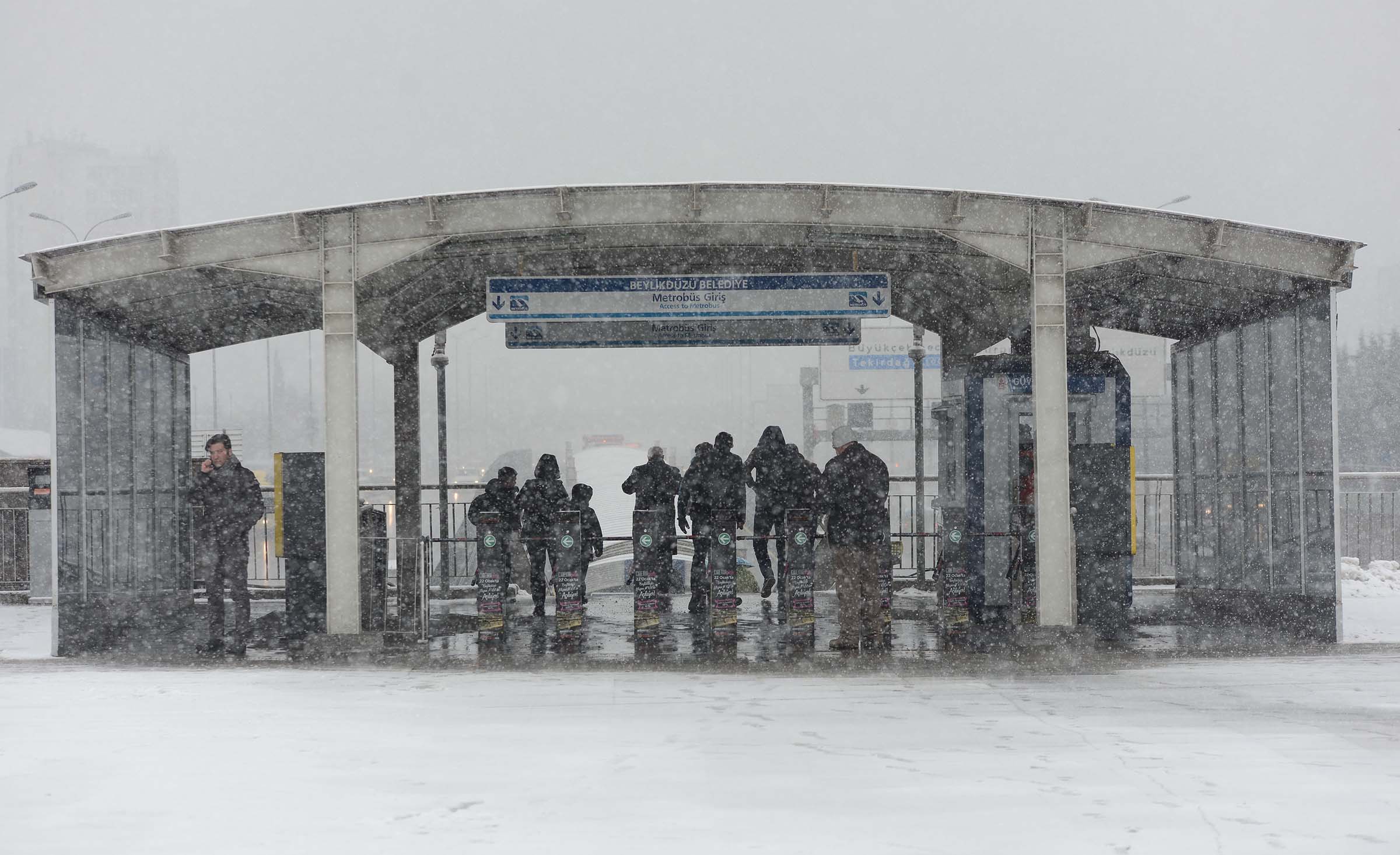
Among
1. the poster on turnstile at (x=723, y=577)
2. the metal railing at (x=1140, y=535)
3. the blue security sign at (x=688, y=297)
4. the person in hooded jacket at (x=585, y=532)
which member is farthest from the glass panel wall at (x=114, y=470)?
the poster on turnstile at (x=723, y=577)

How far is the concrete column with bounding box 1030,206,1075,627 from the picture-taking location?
974cm

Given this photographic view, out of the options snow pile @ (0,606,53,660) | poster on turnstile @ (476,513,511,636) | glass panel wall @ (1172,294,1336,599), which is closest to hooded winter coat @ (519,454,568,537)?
poster on turnstile @ (476,513,511,636)

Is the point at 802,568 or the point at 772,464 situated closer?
the point at 802,568

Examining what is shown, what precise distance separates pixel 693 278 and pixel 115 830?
25.3 ft

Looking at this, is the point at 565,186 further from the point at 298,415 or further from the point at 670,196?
the point at 298,415

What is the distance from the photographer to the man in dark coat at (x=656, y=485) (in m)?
12.5

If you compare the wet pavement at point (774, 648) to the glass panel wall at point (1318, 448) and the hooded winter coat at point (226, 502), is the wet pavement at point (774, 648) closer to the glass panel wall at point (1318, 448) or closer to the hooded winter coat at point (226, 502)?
the glass panel wall at point (1318, 448)

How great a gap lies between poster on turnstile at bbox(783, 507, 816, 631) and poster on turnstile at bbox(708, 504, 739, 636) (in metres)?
0.53

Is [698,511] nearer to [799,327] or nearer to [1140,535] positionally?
[799,327]

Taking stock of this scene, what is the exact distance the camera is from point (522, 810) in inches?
202

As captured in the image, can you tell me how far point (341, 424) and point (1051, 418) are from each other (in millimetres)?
5827

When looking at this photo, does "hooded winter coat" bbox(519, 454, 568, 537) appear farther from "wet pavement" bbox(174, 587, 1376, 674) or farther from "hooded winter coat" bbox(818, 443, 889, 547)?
"hooded winter coat" bbox(818, 443, 889, 547)

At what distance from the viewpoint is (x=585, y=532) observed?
39.8ft

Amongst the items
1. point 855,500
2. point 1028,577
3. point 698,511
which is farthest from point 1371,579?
point 855,500
